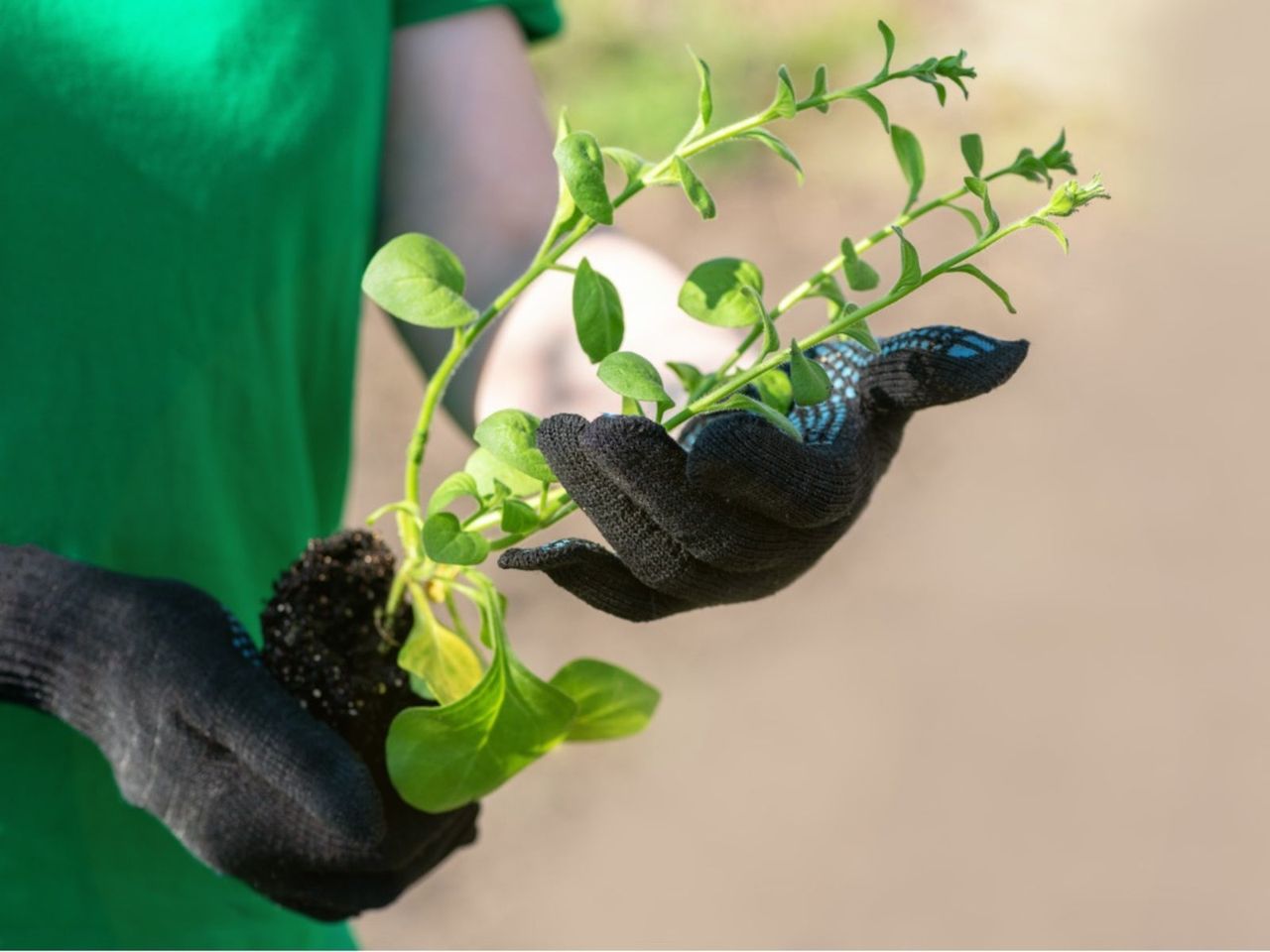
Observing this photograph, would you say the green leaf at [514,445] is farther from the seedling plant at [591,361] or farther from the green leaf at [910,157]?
the green leaf at [910,157]

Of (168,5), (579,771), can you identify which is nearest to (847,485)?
(168,5)

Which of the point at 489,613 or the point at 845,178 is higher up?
the point at 489,613

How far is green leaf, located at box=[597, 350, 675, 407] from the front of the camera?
83 centimetres

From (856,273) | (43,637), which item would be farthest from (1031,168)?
(43,637)

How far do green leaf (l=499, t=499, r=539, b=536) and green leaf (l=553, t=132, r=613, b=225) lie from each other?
0.20 meters

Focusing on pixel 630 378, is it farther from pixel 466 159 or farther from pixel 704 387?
pixel 466 159

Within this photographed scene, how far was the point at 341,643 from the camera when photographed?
3.80 feet

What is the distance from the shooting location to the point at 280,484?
4.46ft

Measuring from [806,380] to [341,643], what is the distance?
509mm

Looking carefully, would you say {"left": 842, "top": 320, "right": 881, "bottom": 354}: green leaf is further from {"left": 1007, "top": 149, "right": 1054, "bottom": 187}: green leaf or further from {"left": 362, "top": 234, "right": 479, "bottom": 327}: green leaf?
{"left": 362, "top": 234, "right": 479, "bottom": 327}: green leaf

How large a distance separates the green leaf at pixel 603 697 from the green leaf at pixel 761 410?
0.96ft

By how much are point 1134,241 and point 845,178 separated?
1015mm

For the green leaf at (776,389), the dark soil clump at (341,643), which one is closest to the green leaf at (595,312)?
the green leaf at (776,389)

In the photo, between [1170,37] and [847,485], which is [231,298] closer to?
[847,485]
